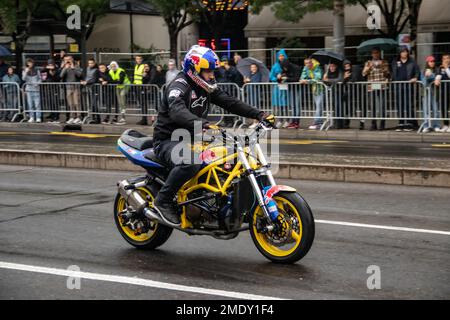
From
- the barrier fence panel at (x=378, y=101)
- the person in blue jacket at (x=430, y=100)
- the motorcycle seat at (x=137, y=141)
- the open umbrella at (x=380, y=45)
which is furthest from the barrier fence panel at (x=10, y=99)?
the motorcycle seat at (x=137, y=141)

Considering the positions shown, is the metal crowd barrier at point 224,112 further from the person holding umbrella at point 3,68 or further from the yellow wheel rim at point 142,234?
the yellow wheel rim at point 142,234

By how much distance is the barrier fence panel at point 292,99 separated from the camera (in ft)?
65.3

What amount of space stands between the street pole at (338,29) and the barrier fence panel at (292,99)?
128 inches

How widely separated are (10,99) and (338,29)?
916cm

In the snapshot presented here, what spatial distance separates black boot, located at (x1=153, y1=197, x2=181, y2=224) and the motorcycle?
49 mm

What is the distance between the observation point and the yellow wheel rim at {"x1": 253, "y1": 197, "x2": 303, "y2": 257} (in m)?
7.28

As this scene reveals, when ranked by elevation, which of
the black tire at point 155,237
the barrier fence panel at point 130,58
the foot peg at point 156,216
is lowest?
the black tire at point 155,237

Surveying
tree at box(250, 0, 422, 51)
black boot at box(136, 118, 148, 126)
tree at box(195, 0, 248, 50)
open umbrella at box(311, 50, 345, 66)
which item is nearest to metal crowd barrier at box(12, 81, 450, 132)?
black boot at box(136, 118, 148, 126)

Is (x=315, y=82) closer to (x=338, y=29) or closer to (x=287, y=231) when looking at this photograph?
(x=338, y=29)

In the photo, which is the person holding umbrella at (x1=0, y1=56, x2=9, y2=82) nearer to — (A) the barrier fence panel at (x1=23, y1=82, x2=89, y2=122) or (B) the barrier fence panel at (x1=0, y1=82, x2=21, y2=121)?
(B) the barrier fence panel at (x1=0, y1=82, x2=21, y2=121)

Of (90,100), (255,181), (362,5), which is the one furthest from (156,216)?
(362,5)

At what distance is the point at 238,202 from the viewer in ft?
24.6

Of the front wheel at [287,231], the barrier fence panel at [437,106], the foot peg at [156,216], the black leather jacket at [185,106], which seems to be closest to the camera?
the front wheel at [287,231]

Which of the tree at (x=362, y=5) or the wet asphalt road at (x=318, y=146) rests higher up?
the tree at (x=362, y=5)
